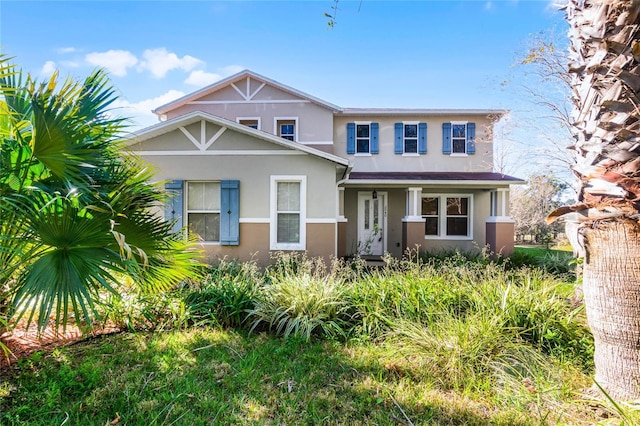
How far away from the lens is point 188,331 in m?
4.15

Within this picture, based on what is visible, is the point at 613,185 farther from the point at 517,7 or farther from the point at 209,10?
the point at 209,10

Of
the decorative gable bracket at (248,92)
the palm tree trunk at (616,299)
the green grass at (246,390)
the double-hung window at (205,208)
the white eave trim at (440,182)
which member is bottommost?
the green grass at (246,390)

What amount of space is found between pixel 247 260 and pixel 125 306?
11.2 ft

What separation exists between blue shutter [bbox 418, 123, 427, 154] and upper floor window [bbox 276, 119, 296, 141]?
5.30 m

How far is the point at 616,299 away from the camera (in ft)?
7.71

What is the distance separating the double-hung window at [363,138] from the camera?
12.2 metres

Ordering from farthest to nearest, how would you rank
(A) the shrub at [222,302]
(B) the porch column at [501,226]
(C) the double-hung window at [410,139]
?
(C) the double-hung window at [410,139] < (B) the porch column at [501,226] < (A) the shrub at [222,302]

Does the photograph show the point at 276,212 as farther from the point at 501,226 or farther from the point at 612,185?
the point at 501,226

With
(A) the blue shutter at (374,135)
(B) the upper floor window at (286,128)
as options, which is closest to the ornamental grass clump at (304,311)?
(B) the upper floor window at (286,128)

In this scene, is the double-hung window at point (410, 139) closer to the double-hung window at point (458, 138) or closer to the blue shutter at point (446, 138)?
the blue shutter at point (446, 138)

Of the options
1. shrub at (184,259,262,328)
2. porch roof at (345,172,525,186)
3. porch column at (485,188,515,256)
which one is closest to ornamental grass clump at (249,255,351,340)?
shrub at (184,259,262,328)

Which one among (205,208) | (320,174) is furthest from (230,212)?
(320,174)

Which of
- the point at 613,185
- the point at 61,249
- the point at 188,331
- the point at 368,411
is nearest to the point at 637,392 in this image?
the point at 613,185

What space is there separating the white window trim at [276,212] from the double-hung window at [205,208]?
4.88 feet
